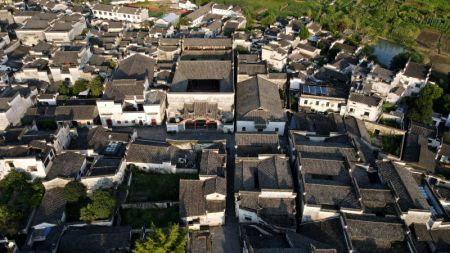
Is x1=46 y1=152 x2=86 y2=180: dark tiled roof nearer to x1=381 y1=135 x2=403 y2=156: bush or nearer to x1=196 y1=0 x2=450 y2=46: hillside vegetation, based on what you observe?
x1=381 y1=135 x2=403 y2=156: bush

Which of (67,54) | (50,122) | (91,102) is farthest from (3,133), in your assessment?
(67,54)

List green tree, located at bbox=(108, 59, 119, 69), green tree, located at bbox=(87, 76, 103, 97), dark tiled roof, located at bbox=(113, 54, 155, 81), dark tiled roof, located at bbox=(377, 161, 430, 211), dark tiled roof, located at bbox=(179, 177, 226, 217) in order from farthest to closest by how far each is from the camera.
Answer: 1. green tree, located at bbox=(108, 59, 119, 69)
2. dark tiled roof, located at bbox=(113, 54, 155, 81)
3. green tree, located at bbox=(87, 76, 103, 97)
4. dark tiled roof, located at bbox=(377, 161, 430, 211)
5. dark tiled roof, located at bbox=(179, 177, 226, 217)

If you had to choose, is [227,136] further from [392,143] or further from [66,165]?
[392,143]

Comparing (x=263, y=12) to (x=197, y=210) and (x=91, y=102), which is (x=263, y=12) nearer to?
(x=91, y=102)

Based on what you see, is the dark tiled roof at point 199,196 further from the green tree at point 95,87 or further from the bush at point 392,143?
the bush at point 392,143

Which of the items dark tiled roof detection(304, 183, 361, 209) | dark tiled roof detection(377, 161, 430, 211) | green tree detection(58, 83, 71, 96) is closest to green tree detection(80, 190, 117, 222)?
dark tiled roof detection(304, 183, 361, 209)
